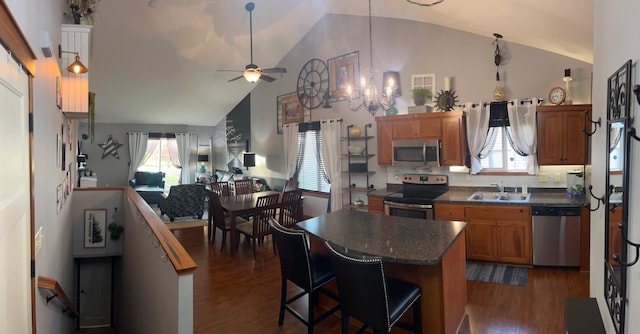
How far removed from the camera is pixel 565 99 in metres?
4.04

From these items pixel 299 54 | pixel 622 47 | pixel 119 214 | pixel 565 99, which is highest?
pixel 299 54

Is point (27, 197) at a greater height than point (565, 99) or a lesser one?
lesser

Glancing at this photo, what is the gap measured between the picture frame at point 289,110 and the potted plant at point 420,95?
2.77 metres

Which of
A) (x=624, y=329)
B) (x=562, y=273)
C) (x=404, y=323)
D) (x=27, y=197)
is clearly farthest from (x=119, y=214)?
(x=562, y=273)

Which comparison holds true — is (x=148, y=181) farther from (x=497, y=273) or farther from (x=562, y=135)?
(x=562, y=135)

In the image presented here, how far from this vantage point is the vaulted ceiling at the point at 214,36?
3.41 meters

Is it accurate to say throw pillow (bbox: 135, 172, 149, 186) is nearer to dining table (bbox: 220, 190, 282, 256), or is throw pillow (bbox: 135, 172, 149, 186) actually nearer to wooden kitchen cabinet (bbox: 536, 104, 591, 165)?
dining table (bbox: 220, 190, 282, 256)

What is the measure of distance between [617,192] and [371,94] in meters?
2.78

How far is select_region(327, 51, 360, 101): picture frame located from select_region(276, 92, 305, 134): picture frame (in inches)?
40.4

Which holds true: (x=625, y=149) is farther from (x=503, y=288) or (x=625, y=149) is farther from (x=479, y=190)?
(x=479, y=190)

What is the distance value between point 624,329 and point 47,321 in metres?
3.42

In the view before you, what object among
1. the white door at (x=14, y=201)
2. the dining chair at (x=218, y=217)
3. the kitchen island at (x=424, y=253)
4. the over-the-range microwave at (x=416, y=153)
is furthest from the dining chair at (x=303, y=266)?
the over-the-range microwave at (x=416, y=153)

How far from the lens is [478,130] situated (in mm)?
4641


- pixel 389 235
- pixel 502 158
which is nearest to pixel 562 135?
pixel 502 158
